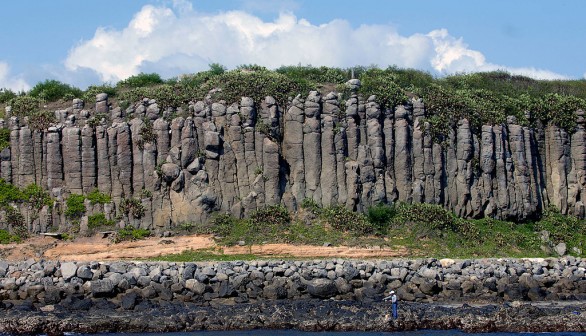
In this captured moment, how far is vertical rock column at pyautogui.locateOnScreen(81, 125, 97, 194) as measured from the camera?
146 ft

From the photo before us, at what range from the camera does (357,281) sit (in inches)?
1432

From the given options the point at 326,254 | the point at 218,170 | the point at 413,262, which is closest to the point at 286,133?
the point at 218,170

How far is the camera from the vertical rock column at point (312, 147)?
4491cm

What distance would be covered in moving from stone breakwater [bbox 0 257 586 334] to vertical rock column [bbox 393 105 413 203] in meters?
7.88

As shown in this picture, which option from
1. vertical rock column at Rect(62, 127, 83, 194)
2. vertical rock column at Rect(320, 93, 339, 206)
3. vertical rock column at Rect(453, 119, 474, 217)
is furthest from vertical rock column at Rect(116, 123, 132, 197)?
vertical rock column at Rect(453, 119, 474, 217)

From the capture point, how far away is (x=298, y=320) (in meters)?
31.9

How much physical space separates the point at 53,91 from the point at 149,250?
428 inches

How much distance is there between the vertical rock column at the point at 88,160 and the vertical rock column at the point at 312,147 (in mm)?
8855

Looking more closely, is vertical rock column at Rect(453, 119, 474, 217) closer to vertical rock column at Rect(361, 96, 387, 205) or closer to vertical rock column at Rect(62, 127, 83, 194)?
vertical rock column at Rect(361, 96, 387, 205)

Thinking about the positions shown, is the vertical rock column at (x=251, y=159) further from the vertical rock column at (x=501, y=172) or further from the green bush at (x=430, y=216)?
the vertical rock column at (x=501, y=172)

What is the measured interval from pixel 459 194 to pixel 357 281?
1157cm

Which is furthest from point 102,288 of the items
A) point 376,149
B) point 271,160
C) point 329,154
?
point 376,149

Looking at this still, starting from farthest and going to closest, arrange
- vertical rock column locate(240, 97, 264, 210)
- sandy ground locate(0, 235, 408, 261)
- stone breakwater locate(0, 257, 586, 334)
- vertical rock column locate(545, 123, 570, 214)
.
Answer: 1. vertical rock column locate(545, 123, 570, 214)
2. vertical rock column locate(240, 97, 264, 210)
3. sandy ground locate(0, 235, 408, 261)
4. stone breakwater locate(0, 257, 586, 334)

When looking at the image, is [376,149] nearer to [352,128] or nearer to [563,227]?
[352,128]
